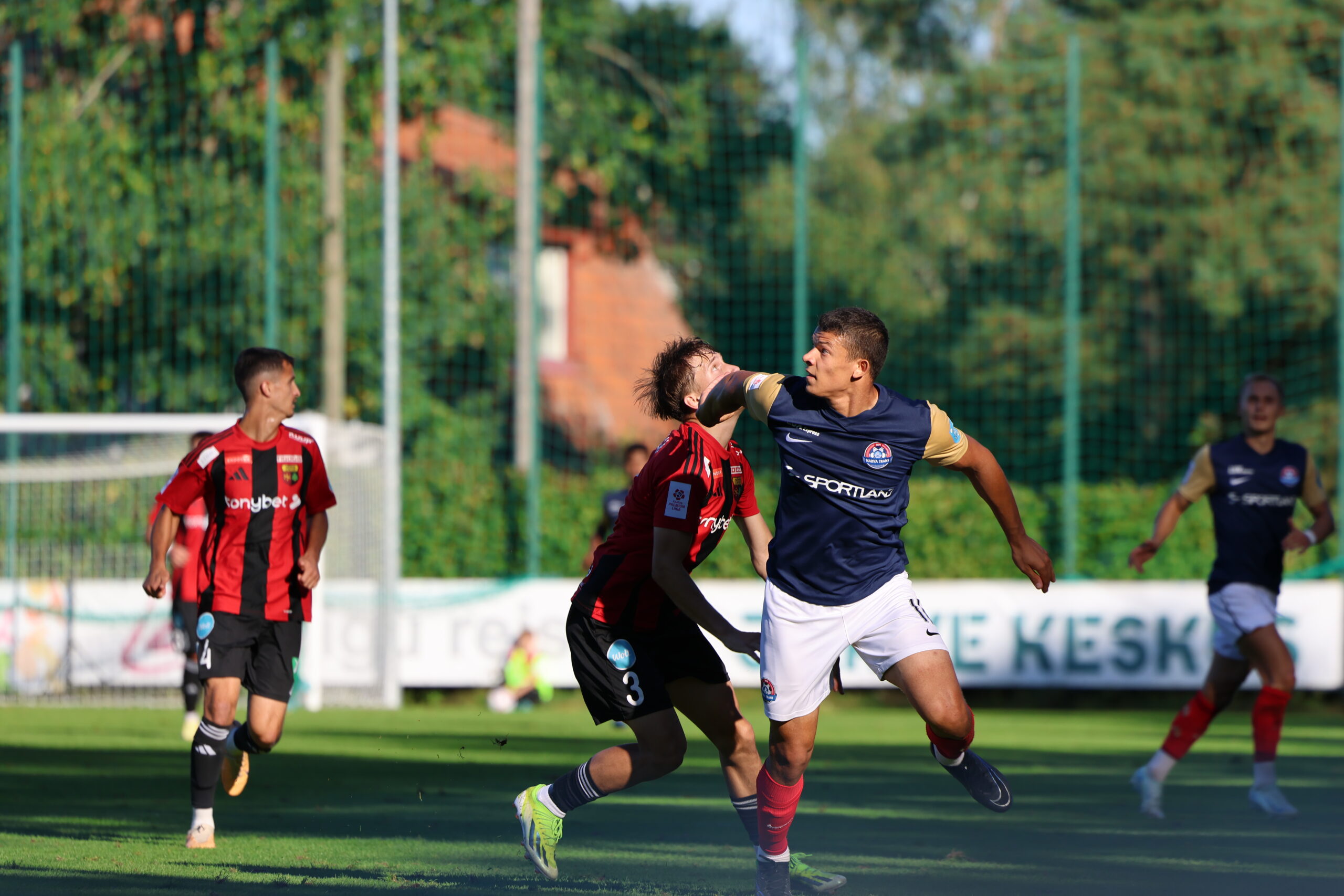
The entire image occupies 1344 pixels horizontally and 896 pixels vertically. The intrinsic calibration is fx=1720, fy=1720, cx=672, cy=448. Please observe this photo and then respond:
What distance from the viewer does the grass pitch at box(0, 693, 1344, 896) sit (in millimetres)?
6402

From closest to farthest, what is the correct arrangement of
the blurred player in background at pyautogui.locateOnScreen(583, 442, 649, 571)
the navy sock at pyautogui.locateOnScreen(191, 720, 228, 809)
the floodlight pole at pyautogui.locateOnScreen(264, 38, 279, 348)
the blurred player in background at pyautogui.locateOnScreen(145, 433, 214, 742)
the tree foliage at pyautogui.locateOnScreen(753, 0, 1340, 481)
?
the navy sock at pyautogui.locateOnScreen(191, 720, 228, 809)
the blurred player in background at pyautogui.locateOnScreen(583, 442, 649, 571)
the blurred player in background at pyautogui.locateOnScreen(145, 433, 214, 742)
the floodlight pole at pyautogui.locateOnScreen(264, 38, 279, 348)
the tree foliage at pyautogui.locateOnScreen(753, 0, 1340, 481)

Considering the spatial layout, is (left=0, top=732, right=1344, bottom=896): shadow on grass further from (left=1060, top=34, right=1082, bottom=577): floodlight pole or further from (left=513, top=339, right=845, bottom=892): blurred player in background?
(left=1060, top=34, right=1082, bottom=577): floodlight pole

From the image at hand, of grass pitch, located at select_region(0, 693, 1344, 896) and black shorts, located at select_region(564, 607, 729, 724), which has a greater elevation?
black shorts, located at select_region(564, 607, 729, 724)

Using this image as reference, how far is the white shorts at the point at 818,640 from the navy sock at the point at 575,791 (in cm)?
80

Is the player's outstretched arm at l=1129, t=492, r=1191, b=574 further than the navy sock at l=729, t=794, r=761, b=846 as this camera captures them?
Yes

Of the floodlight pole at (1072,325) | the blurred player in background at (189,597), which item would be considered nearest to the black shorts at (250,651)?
the blurred player in background at (189,597)

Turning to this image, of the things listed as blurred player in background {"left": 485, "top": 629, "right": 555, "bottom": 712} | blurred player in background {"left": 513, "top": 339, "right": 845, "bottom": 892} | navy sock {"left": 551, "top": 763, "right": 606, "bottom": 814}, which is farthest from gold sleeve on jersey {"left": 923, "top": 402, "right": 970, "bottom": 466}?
blurred player in background {"left": 485, "top": 629, "right": 555, "bottom": 712}

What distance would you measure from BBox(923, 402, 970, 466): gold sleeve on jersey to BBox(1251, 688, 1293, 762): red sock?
3.92m

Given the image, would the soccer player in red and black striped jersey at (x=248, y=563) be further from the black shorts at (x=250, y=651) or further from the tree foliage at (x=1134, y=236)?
the tree foliage at (x=1134, y=236)

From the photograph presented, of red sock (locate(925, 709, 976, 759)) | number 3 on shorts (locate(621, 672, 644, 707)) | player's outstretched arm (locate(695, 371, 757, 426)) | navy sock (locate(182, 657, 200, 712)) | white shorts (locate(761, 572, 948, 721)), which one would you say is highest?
player's outstretched arm (locate(695, 371, 757, 426))

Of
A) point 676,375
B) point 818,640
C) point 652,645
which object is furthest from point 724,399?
point 652,645

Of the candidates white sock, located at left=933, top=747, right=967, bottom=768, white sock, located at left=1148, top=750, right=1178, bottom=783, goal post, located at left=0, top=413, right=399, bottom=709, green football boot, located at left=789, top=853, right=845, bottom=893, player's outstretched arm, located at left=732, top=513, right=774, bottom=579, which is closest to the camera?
white sock, located at left=933, top=747, right=967, bottom=768

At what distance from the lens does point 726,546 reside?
17734 mm

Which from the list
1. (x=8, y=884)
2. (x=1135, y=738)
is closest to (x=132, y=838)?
(x=8, y=884)
